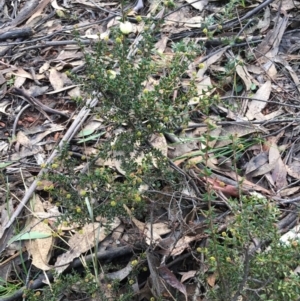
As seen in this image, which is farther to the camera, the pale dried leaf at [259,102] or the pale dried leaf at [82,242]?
the pale dried leaf at [259,102]

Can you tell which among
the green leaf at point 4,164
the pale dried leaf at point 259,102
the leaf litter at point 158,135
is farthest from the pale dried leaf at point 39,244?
the pale dried leaf at point 259,102

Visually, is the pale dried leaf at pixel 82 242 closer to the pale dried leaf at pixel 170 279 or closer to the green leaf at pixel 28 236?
the green leaf at pixel 28 236

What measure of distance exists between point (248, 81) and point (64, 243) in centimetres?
108

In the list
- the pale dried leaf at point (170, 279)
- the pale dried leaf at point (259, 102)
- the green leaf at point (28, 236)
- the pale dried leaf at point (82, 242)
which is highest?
the green leaf at point (28, 236)

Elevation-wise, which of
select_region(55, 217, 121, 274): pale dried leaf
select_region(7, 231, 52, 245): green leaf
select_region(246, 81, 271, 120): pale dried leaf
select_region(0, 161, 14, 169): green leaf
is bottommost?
select_region(246, 81, 271, 120): pale dried leaf

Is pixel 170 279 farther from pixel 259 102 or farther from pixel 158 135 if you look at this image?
pixel 259 102

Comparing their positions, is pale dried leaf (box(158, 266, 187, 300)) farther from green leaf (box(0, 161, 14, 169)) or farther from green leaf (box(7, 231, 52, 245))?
green leaf (box(0, 161, 14, 169))

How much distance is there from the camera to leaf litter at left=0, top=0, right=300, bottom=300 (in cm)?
189

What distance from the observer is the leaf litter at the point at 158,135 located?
1.89m

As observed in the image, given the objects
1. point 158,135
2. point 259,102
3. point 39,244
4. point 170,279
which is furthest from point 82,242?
point 259,102

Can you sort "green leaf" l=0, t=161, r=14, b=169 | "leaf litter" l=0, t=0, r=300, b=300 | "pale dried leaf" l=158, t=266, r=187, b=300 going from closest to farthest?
"pale dried leaf" l=158, t=266, r=187, b=300 < "leaf litter" l=0, t=0, r=300, b=300 < "green leaf" l=0, t=161, r=14, b=169

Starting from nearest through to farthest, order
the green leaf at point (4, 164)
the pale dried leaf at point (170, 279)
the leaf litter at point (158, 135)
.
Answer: the pale dried leaf at point (170, 279)
the leaf litter at point (158, 135)
the green leaf at point (4, 164)

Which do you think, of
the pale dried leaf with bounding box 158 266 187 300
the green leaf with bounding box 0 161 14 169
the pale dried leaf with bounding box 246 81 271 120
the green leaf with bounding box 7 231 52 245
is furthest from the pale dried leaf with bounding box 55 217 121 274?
the pale dried leaf with bounding box 246 81 271 120

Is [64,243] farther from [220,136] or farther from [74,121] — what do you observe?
[220,136]
